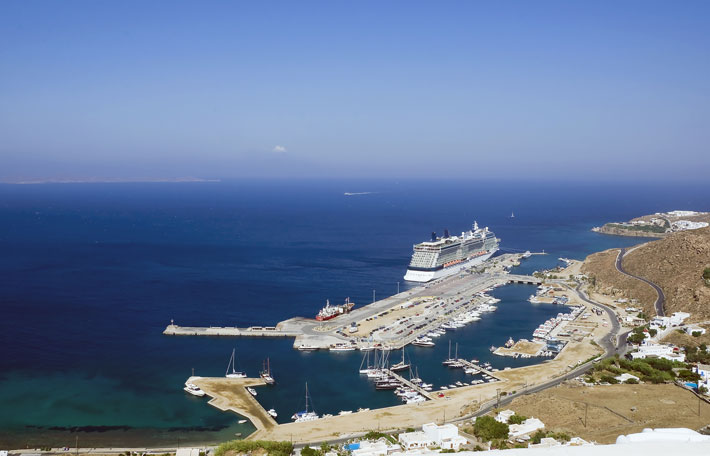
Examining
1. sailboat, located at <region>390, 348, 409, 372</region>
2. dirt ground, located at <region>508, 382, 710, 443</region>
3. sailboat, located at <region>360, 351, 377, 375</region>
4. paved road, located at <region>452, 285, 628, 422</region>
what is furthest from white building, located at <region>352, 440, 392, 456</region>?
sailboat, located at <region>390, 348, 409, 372</region>

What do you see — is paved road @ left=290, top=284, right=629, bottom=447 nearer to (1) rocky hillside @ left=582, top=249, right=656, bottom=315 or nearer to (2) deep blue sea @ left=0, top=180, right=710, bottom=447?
(1) rocky hillside @ left=582, top=249, right=656, bottom=315

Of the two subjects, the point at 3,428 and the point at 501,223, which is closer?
the point at 3,428

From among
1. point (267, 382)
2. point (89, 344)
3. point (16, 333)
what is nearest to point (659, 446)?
point (267, 382)

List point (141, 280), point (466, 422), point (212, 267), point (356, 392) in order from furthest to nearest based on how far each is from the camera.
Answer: point (212, 267)
point (141, 280)
point (356, 392)
point (466, 422)

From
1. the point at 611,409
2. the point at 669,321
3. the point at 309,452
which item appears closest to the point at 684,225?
the point at 669,321

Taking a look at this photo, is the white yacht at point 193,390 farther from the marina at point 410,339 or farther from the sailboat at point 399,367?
the sailboat at point 399,367

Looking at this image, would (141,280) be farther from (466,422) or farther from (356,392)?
(466,422)

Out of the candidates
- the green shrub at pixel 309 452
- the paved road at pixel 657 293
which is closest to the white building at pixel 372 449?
the green shrub at pixel 309 452
